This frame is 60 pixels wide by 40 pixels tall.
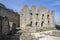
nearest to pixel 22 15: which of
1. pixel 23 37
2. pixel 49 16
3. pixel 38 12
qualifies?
pixel 38 12

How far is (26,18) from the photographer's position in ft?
131

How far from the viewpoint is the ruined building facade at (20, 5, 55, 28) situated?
40000mm

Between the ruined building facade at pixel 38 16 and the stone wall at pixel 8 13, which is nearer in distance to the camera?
the stone wall at pixel 8 13

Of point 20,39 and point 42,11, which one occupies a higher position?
point 42,11

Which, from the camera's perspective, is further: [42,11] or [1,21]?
[42,11]

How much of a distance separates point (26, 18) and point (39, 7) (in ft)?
15.9

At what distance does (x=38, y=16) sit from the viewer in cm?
4128

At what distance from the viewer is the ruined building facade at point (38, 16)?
40.0 meters

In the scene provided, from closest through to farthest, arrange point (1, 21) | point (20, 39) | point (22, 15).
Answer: point (1, 21) → point (20, 39) → point (22, 15)

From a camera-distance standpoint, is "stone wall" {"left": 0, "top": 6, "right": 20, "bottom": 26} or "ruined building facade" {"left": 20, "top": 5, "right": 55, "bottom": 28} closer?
"stone wall" {"left": 0, "top": 6, "right": 20, "bottom": 26}

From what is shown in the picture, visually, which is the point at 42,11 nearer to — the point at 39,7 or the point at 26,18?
the point at 39,7

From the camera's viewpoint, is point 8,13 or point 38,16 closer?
point 8,13

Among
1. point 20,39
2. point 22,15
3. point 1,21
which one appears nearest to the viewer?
point 1,21

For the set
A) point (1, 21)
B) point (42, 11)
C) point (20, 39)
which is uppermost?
point (42, 11)
